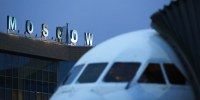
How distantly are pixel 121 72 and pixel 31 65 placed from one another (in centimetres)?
6232

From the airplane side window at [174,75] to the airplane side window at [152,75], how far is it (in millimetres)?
155

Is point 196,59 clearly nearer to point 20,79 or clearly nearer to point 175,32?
point 175,32

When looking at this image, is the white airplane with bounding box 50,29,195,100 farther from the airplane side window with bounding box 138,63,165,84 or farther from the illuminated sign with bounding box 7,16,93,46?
the illuminated sign with bounding box 7,16,93,46

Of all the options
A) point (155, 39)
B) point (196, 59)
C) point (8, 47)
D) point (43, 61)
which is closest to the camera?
point (196, 59)

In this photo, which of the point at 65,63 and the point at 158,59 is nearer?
the point at 158,59

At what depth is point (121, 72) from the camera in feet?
42.4

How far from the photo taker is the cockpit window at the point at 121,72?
12.8m

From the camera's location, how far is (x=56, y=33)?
77.6 m

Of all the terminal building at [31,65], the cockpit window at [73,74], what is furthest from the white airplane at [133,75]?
the terminal building at [31,65]

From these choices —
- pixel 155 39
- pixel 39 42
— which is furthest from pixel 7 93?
pixel 155 39

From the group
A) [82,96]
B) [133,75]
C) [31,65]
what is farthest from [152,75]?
[31,65]

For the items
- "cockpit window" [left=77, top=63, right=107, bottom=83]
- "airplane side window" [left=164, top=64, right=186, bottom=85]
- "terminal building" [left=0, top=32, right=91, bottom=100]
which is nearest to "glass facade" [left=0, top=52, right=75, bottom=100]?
"terminal building" [left=0, top=32, right=91, bottom=100]

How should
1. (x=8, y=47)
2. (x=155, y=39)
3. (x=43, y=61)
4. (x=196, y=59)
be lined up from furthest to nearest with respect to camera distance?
(x=43, y=61) < (x=8, y=47) < (x=155, y=39) < (x=196, y=59)

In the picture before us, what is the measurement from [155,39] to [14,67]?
59690mm
